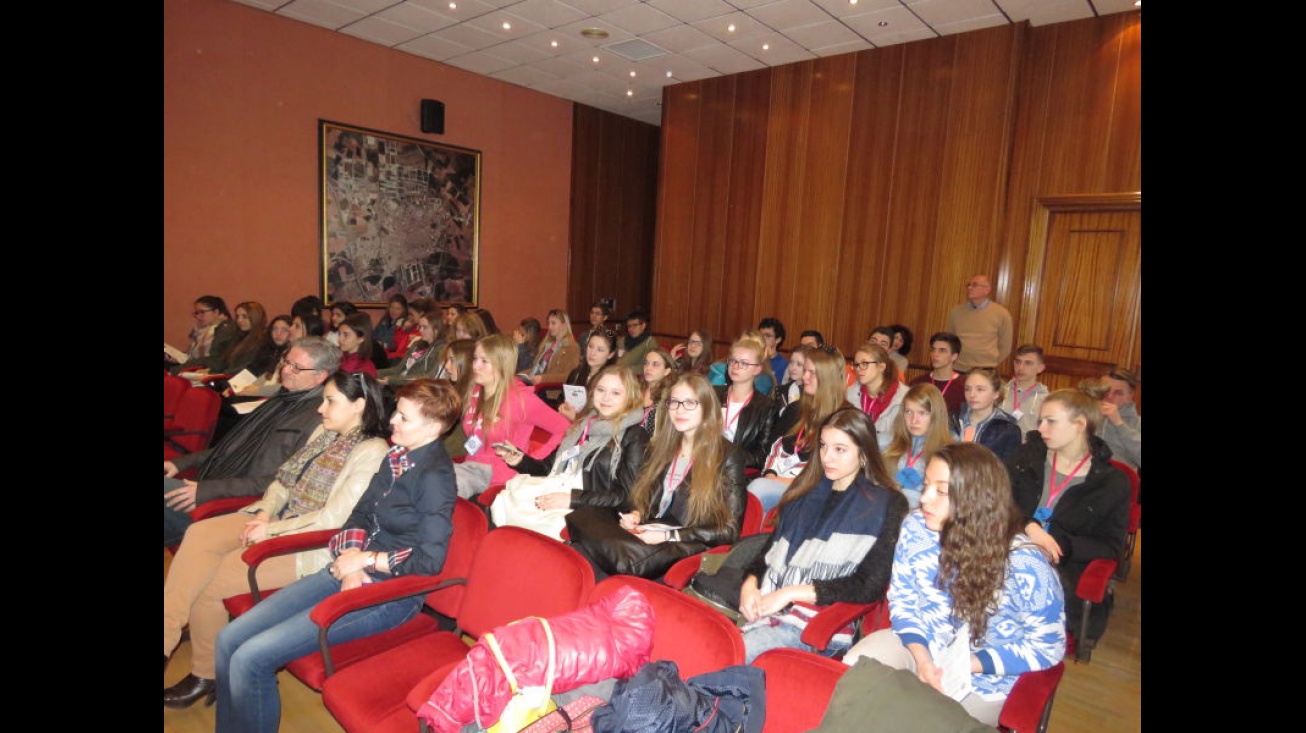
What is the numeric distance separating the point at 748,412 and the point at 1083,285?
4.75 m

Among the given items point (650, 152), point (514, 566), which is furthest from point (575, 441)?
point (650, 152)

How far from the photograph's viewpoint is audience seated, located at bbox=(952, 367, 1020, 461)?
3.87 meters

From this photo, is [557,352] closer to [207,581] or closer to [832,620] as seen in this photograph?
[207,581]

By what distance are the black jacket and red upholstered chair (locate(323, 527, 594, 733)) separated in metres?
2.13

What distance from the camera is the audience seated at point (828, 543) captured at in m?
2.25

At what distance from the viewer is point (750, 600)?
2330 millimetres

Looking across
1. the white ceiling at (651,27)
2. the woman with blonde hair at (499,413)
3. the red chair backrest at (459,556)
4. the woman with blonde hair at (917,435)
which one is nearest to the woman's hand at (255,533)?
the red chair backrest at (459,556)

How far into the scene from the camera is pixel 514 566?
2.21m

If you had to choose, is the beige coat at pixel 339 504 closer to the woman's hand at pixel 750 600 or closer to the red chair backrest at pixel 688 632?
the red chair backrest at pixel 688 632

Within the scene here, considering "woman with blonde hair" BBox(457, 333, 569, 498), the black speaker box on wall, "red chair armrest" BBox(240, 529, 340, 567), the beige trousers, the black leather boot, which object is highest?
the black speaker box on wall

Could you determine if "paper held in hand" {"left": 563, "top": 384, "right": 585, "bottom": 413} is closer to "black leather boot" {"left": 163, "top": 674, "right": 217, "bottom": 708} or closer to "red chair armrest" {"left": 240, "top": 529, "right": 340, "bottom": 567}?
"red chair armrest" {"left": 240, "top": 529, "right": 340, "bottom": 567}

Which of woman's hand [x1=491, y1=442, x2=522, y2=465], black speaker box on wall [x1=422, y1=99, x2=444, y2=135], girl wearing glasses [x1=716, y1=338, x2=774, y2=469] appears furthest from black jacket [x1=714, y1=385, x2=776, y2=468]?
black speaker box on wall [x1=422, y1=99, x2=444, y2=135]
